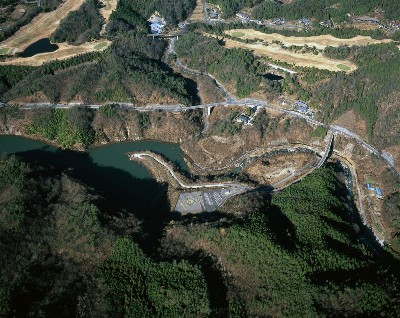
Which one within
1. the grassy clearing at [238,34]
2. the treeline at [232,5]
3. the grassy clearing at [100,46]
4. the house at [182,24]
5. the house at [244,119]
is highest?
the treeline at [232,5]

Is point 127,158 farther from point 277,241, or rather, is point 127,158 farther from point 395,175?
point 395,175

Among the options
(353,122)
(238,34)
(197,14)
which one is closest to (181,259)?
(353,122)

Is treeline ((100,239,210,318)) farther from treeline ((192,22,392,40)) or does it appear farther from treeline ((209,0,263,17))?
treeline ((209,0,263,17))

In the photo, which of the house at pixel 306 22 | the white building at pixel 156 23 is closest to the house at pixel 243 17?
the house at pixel 306 22

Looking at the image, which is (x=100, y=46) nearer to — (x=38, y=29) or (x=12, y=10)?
(x=38, y=29)

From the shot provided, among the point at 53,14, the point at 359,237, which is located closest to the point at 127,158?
the point at 359,237

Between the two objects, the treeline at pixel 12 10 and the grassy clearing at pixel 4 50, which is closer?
the grassy clearing at pixel 4 50

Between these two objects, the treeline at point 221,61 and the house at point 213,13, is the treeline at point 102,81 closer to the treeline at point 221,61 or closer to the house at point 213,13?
the treeline at point 221,61
